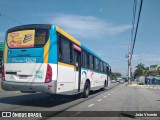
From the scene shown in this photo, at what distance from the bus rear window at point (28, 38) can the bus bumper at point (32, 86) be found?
1.58m

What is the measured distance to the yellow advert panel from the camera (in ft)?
31.8

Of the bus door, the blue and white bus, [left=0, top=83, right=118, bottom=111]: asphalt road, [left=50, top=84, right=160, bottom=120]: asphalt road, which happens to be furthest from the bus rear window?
[left=50, top=84, right=160, bottom=120]: asphalt road

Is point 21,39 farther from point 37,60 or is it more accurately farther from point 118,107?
point 118,107

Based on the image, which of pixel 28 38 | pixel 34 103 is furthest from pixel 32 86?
pixel 28 38

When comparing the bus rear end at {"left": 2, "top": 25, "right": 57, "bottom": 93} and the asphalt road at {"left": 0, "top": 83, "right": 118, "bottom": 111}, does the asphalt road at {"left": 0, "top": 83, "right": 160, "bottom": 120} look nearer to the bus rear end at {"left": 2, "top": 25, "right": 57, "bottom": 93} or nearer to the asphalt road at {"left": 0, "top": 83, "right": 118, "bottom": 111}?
the asphalt road at {"left": 0, "top": 83, "right": 118, "bottom": 111}

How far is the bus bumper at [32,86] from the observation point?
9070 millimetres

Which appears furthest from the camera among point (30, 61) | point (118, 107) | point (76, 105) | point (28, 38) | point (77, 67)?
point (77, 67)

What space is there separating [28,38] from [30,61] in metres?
1.02

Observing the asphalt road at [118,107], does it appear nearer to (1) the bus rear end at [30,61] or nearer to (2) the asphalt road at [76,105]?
(2) the asphalt road at [76,105]

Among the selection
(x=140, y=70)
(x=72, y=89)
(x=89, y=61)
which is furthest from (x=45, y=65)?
(x=140, y=70)

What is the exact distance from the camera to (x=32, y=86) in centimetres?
927

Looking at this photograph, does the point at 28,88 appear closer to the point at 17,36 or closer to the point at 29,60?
the point at 29,60

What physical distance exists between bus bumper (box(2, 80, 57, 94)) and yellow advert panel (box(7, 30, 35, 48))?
1.60 metres

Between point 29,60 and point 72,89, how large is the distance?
107 inches
